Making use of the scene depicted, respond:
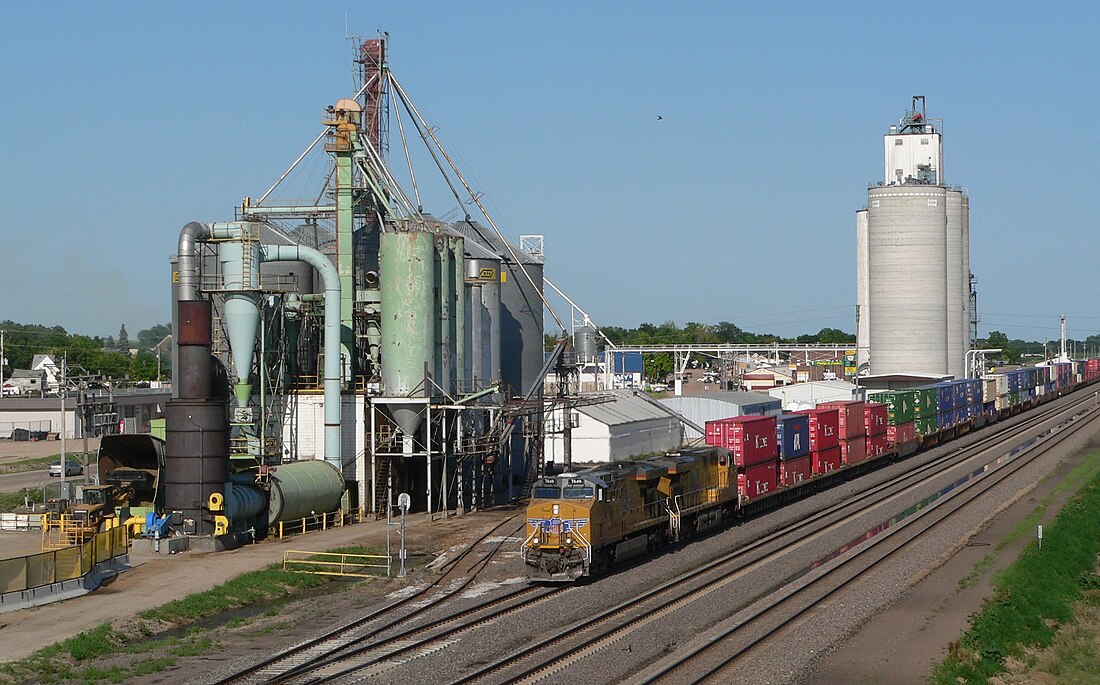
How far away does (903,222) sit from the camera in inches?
4729

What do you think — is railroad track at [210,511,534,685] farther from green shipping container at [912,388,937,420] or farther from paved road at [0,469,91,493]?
green shipping container at [912,388,937,420]

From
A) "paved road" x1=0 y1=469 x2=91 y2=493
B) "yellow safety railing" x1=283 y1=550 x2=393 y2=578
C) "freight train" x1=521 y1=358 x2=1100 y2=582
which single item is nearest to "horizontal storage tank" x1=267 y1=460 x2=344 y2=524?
"yellow safety railing" x1=283 y1=550 x2=393 y2=578

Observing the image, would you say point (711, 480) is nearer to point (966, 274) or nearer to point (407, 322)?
point (407, 322)

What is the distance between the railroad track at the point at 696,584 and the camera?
1010 inches

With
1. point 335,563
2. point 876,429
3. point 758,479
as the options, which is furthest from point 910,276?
→ point 335,563

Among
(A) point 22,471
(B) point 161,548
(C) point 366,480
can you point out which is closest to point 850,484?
Result: (C) point 366,480

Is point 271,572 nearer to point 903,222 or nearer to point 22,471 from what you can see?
point 22,471

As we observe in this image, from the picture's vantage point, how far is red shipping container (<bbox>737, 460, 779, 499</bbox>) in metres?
47.8

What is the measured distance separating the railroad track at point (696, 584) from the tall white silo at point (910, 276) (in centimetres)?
4829

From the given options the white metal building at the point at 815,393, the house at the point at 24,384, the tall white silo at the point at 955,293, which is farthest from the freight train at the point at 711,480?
the house at the point at 24,384

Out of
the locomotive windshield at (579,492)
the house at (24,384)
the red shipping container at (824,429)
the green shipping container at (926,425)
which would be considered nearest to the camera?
the locomotive windshield at (579,492)

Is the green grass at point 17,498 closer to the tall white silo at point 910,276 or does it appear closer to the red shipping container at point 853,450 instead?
the red shipping container at point 853,450

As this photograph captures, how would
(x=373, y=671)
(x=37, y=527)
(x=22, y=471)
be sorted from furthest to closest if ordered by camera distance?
(x=22, y=471) → (x=37, y=527) → (x=373, y=671)

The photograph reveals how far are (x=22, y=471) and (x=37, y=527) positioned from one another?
3537 cm
